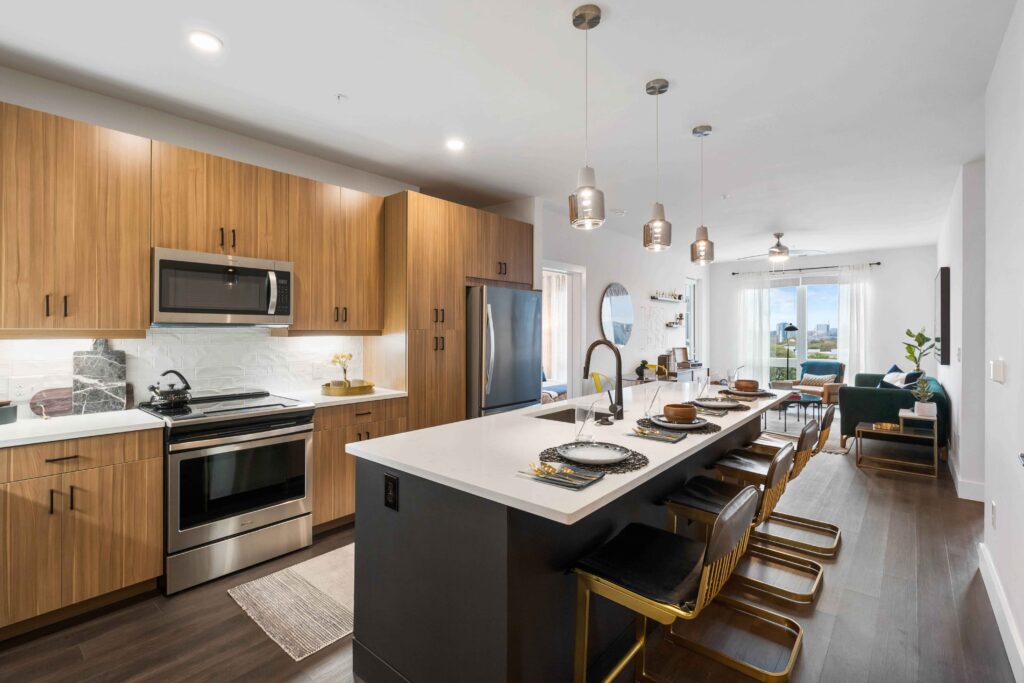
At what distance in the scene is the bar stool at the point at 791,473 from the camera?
2.58 metres

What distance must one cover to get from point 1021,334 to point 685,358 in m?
6.02

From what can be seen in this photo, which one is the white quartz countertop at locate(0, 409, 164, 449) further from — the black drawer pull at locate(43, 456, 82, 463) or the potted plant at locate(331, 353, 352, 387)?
the potted plant at locate(331, 353, 352, 387)

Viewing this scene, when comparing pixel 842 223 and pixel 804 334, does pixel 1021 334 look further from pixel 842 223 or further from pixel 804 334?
pixel 804 334

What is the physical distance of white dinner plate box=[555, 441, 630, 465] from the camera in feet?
5.46

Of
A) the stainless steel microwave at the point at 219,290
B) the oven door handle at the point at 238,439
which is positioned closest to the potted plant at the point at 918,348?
the oven door handle at the point at 238,439

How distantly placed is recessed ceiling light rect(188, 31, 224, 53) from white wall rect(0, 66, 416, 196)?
3.05ft

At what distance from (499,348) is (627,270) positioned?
10.7ft

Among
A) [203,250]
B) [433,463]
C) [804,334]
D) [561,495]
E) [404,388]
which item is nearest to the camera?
[561,495]

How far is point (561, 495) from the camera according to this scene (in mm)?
1375

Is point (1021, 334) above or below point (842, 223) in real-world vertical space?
below

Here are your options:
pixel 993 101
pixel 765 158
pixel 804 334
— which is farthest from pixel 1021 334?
pixel 804 334

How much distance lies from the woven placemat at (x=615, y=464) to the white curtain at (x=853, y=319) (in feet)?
26.5

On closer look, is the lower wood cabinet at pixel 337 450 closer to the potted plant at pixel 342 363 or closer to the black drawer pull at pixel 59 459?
the potted plant at pixel 342 363

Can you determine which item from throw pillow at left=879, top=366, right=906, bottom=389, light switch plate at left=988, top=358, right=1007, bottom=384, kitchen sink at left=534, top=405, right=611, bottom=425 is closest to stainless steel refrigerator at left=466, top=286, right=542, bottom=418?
kitchen sink at left=534, top=405, right=611, bottom=425
